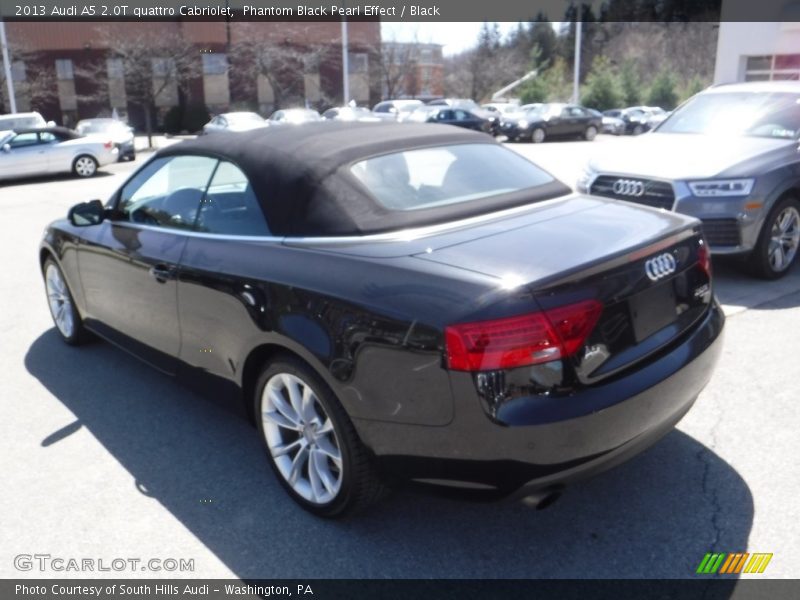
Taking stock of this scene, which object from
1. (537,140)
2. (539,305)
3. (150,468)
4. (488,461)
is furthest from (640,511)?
(537,140)

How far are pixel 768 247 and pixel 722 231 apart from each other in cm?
54

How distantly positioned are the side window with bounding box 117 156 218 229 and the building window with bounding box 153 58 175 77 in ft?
143

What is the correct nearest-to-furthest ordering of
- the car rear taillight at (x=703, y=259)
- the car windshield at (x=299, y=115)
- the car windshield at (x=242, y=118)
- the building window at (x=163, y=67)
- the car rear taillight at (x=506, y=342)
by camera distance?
the car rear taillight at (x=506, y=342)
the car rear taillight at (x=703, y=259)
the car windshield at (x=242, y=118)
the car windshield at (x=299, y=115)
the building window at (x=163, y=67)

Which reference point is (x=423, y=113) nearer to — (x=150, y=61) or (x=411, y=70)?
(x=150, y=61)

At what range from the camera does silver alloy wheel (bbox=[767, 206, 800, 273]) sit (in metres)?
6.41

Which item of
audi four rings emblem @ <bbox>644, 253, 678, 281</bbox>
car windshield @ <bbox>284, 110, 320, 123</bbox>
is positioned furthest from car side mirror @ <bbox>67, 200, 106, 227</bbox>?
car windshield @ <bbox>284, 110, 320, 123</bbox>

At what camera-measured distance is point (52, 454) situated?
3842mm

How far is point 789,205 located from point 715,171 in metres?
0.83

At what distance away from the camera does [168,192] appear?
165 inches

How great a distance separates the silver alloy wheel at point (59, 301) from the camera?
5309mm

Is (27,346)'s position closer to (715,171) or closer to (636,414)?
(636,414)

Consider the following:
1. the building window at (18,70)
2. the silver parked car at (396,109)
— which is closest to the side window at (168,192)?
the silver parked car at (396,109)

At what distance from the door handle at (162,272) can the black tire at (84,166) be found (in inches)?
693

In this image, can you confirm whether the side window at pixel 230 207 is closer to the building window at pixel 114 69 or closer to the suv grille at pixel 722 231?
the suv grille at pixel 722 231
